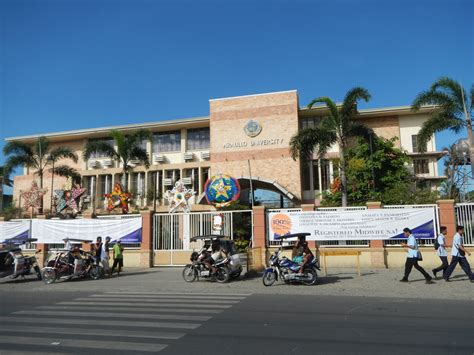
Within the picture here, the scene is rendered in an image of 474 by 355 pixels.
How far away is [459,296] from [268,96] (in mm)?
25192

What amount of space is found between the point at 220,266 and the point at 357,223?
6866 millimetres

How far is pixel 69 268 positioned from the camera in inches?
635

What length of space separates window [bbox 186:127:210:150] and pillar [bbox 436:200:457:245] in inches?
952

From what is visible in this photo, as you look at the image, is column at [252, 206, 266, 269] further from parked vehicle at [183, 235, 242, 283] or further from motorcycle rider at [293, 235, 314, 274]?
motorcycle rider at [293, 235, 314, 274]

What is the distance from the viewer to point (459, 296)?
10.9 m

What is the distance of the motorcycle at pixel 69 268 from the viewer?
51.9ft

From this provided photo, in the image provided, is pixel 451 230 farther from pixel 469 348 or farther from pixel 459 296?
pixel 469 348

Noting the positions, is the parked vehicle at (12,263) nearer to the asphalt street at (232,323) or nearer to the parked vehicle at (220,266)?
the asphalt street at (232,323)

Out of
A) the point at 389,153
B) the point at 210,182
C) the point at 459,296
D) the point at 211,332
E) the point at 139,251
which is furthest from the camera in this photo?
the point at 389,153

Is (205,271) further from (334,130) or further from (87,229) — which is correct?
(334,130)

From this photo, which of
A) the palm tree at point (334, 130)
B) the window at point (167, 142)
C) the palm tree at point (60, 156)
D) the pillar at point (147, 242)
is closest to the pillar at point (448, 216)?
the palm tree at point (334, 130)

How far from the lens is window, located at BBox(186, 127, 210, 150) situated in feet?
125

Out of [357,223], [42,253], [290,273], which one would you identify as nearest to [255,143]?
[357,223]

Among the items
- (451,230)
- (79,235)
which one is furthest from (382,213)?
(79,235)
